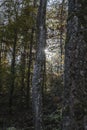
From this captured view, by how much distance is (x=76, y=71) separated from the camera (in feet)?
8.89

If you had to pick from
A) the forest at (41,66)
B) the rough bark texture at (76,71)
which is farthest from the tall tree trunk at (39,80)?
the rough bark texture at (76,71)

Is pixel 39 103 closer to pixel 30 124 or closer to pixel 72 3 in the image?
pixel 30 124

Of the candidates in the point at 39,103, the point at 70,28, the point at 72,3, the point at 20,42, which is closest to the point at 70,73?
the point at 70,28

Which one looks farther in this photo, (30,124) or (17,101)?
(17,101)

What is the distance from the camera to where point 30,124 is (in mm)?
15984

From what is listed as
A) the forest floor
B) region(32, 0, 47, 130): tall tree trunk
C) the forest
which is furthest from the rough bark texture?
the forest floor

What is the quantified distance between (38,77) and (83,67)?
9.37m

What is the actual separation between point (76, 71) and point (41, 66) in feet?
31.2

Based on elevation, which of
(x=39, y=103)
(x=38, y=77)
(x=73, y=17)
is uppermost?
(x=73, y=17)

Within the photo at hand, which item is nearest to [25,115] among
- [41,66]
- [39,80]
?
[39,80]

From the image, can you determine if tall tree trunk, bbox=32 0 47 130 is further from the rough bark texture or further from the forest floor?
the rough bark texture

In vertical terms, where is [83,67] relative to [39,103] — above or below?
above

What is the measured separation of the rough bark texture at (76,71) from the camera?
2678mm

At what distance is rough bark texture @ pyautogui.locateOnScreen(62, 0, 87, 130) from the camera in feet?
8.79
